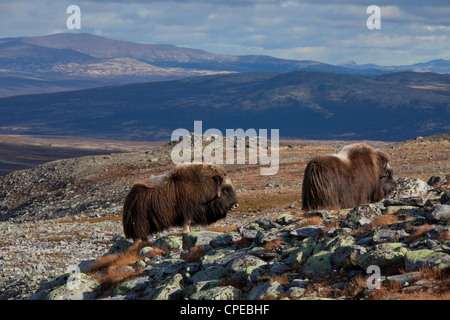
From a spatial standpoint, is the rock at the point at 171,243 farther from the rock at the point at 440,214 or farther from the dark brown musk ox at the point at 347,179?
the rock at the point at 440,214

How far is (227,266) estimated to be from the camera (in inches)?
326

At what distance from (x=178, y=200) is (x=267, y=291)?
19.7ft

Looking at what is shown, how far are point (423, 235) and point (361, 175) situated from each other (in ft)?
14.4

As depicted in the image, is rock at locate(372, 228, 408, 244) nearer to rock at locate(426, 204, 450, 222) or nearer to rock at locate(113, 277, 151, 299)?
rock at locate(426, 204, 450, 222)

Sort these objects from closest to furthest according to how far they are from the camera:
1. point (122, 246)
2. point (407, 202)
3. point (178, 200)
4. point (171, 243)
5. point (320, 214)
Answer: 1. point (407, 202)
2. point (320, 214)
3. point (171, 243)
4. point (178, 200)
5. point (122, 246)

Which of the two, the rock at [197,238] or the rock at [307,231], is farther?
the rock at [197,238]

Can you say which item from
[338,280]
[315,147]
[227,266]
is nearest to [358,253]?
[338,280]

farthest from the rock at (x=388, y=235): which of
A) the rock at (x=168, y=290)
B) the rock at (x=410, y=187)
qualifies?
the rock at (x=410, y=187)

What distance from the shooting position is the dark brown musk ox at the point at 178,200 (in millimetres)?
12328

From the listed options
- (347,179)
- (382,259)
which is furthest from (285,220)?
(382,259)

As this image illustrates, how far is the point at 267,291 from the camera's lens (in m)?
6.87

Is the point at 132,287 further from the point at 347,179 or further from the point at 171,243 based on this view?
the point at 347,179

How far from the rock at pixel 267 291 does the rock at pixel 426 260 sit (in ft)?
5.80

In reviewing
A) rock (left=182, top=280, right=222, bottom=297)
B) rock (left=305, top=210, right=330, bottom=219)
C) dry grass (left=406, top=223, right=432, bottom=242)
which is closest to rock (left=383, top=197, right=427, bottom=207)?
rock (left=305, top=210, right=330, bottom=219)
